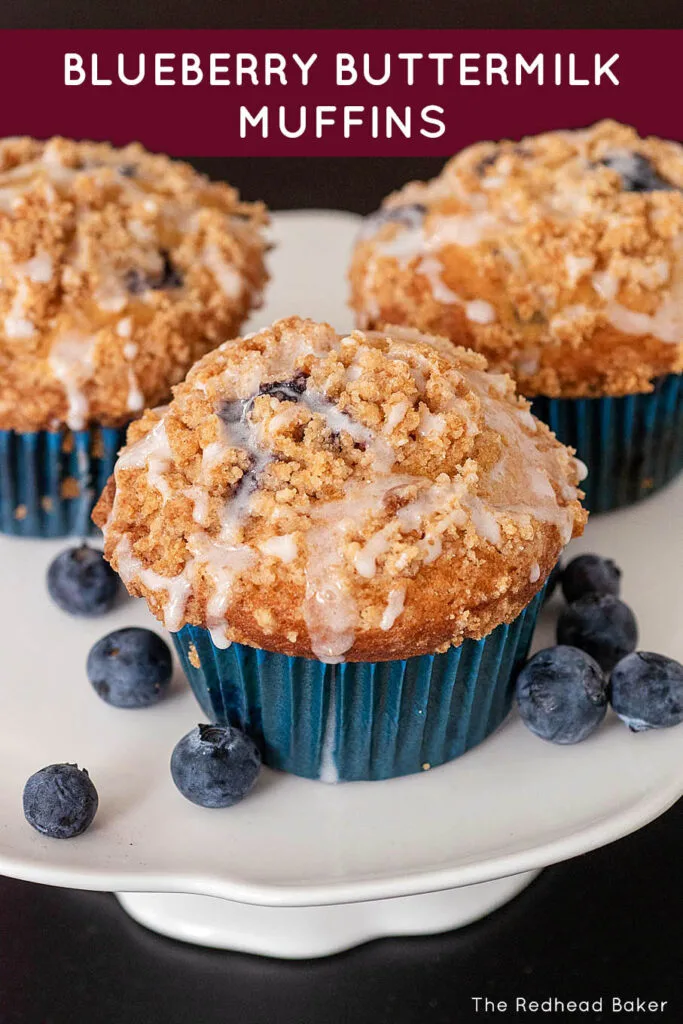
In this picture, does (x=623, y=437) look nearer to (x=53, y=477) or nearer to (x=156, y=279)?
(x=156, y=279)

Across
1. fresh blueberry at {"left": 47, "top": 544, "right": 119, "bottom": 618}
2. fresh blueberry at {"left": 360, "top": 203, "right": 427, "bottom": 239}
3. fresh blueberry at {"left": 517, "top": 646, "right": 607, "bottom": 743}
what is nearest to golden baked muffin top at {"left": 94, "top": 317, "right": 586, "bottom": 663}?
fresh blueberry at {"left": 517, "top": 646, "right": 607, "bottom": 743}

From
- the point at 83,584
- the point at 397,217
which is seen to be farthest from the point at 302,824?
the point at 397,217

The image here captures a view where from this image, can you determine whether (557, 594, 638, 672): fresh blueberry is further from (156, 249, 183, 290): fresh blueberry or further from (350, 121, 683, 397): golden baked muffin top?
(156, 249, 183, 290): fresh blueberry

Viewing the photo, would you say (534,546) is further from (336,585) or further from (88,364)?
(88,364)

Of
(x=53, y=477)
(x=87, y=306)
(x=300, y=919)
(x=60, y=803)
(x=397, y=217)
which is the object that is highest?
(x=397, y=217)

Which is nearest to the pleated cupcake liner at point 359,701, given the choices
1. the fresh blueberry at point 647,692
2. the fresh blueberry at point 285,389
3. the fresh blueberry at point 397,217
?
the fresh blueberry at point 647,692

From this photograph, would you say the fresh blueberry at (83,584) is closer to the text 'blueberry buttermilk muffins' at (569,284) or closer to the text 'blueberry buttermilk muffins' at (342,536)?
the text 'blueberry buttermilk muffins' at (342,536)

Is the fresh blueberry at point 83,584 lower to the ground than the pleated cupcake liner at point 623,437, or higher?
lower
